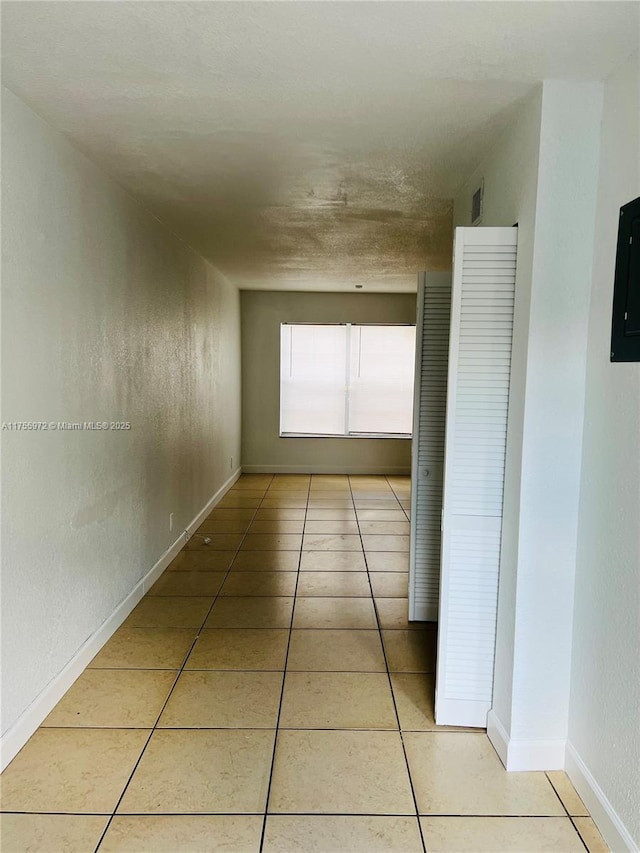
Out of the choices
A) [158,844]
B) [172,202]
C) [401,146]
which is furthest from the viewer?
[172,202]

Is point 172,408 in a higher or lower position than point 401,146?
lower

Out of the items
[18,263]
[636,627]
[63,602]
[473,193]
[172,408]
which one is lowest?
[63,602]

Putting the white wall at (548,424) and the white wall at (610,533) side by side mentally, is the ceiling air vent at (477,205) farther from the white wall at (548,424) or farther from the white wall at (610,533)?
the white wall at (610,533)

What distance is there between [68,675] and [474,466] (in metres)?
1.97

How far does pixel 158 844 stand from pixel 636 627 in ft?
5.07

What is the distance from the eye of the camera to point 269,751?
2.13 m

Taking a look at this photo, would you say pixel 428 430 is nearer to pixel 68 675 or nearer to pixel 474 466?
pixel 474 466

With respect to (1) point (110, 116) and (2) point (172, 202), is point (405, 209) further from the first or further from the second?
(1) point (110, 116)

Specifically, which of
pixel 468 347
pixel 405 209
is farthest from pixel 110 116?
pixel 405 209

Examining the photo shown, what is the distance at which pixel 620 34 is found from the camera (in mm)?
1576

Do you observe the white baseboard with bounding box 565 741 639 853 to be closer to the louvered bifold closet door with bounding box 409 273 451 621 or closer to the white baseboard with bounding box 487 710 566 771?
the white baseboard with bounding box 487 710 566 771

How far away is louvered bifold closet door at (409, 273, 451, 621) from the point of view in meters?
3.09

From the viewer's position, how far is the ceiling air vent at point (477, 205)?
2.58 m

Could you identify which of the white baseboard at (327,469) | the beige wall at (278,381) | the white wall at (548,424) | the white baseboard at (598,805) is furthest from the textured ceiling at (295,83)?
the white baseboard at (327,469)
